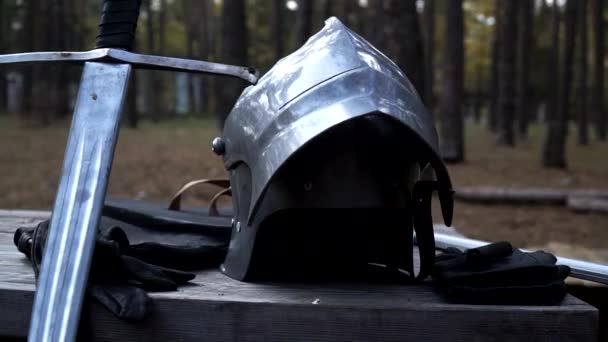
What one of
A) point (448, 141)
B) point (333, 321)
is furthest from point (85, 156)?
point (448, 141)

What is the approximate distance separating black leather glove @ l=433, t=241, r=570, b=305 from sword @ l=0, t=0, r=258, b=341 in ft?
2.55

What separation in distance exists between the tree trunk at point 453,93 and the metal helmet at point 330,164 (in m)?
9.82

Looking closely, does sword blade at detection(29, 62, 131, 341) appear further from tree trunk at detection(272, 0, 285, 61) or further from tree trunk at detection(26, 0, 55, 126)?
tree trunk at detection(272, 0, 285, 61)

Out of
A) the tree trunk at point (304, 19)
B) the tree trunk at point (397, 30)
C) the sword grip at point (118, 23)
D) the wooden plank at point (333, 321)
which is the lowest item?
the wooden plank at point (333, 321)

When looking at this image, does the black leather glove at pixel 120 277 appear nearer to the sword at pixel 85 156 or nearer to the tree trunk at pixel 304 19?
the sword at pixel 85 156

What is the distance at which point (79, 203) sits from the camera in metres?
1.95

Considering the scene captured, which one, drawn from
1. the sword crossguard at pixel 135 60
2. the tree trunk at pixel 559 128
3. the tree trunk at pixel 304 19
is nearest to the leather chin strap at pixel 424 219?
the sword crossguard at pixel 135 60

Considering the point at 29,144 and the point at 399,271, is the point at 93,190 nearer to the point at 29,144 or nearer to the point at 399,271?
the point at 399,271

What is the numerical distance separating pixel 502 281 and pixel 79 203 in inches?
39.6

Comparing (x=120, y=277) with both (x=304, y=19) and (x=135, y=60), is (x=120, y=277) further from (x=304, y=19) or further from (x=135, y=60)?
(x=304, y=19)

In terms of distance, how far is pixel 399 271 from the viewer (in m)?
2.22

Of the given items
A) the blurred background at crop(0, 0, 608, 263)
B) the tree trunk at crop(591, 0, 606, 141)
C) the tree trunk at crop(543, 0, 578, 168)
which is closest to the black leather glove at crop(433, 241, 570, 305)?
the blurred background at crop(0, 0, 608, 263)

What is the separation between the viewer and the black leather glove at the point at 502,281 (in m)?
1.86

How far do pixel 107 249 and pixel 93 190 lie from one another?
0.19 metres
